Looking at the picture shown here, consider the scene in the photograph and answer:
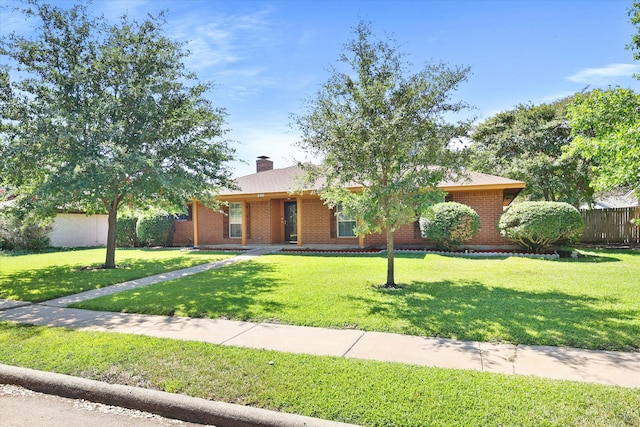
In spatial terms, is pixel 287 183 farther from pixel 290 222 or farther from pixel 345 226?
pixel 345 226

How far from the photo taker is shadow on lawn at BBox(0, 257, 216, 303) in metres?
7.88

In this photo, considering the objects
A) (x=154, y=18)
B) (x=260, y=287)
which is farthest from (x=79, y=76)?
(x=260, y=287)

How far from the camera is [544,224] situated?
1197 cm

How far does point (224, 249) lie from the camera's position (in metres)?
16.9

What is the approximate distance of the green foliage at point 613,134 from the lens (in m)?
7.81

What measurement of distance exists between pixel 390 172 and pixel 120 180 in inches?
A: 265

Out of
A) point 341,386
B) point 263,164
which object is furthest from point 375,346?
point 263,164

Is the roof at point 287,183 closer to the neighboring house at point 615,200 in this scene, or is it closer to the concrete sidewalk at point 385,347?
the concrete sidewalk at point 385,347

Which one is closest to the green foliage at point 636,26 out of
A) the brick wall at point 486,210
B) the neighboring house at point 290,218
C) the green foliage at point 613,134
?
the green foliage at point 613,134

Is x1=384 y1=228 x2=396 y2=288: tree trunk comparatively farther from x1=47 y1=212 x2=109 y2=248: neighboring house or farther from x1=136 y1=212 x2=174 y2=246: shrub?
x1=47 y1=212 x2=109 y2=248: neighboring house

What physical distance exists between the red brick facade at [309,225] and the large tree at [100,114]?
20.6ft

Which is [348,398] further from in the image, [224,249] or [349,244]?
[224,249]

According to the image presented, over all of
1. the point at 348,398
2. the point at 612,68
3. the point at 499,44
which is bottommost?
the point at 348,398

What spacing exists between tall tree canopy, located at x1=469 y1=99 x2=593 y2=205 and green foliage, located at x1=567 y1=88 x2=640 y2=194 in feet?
26.6
